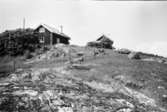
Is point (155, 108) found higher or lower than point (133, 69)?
lower

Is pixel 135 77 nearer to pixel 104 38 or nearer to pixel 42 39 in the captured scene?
pixel 42 39

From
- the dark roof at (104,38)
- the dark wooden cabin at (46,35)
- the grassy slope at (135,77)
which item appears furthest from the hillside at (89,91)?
the dark roof at (104,38)

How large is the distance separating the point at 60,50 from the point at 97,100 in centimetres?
2243

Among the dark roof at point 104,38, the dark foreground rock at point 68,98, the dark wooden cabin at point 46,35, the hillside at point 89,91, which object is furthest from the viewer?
the dark roof at point 104,38

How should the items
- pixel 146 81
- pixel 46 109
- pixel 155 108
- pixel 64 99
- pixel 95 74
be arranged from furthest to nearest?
pixel 95 74 < pixel 146 81 < pixel 155 108 < pixel 64 99 < pixel 46 109

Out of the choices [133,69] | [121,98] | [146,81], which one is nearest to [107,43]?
[133,69]

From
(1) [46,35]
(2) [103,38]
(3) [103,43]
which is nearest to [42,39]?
(1) [46,35]

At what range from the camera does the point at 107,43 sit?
46562 millimetres

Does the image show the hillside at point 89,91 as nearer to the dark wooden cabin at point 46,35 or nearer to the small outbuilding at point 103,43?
the dark wooden cabin at point 46,35

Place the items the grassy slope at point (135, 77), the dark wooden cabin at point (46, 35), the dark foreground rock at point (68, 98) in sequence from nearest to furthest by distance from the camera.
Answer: the dark foreground rock at point (68, 98) → the grassy slope at point (135, 77) → the dark wooden cabin at point (46, 35)

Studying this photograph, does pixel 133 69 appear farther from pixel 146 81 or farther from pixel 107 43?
pixel 107 43

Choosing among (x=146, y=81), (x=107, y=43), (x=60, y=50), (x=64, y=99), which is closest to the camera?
(x=64, y=99)

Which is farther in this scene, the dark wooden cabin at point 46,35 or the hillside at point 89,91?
the dark wooden cabin at point 46,35

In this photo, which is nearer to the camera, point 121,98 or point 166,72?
point 121,98
